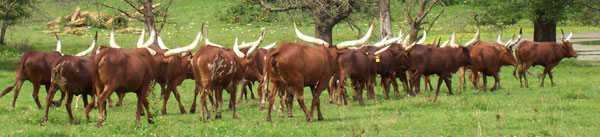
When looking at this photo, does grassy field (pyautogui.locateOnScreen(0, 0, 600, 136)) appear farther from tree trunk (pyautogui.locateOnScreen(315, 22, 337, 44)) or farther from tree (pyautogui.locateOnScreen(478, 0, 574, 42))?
tree (pyautogui.locateOnScreen(478, 0, 574, 42))

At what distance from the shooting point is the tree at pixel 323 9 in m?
25.8

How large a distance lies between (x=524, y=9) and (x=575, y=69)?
2916 mm

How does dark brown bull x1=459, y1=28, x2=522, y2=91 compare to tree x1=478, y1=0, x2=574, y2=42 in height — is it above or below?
below

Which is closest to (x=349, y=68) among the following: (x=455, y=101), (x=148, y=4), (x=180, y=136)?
(x=455, y=101)

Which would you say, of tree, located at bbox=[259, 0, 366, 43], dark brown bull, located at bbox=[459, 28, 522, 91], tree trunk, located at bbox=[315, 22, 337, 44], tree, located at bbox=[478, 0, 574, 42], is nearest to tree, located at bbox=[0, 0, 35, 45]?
tree, located at bbox=[259, 0, 366, 43]

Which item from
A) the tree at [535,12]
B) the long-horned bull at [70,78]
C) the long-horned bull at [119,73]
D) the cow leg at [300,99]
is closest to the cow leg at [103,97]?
the long-horned bull at [119,73]

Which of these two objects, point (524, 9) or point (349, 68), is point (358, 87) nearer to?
point (349, 68)

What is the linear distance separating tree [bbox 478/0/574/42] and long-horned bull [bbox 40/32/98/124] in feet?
64.0

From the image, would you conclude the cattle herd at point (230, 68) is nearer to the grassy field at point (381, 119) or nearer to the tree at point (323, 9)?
the grassy field at point (381, 119)

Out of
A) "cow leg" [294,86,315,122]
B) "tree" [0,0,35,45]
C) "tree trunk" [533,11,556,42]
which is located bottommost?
"cow leg" [294,86,315,122]

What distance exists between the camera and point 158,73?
1492 cm

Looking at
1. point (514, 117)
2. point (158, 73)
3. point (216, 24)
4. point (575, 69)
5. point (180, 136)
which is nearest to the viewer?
point (180, 136)

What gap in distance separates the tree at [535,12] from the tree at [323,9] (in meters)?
6.34

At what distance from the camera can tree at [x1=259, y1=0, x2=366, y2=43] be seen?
2584 centimetres
